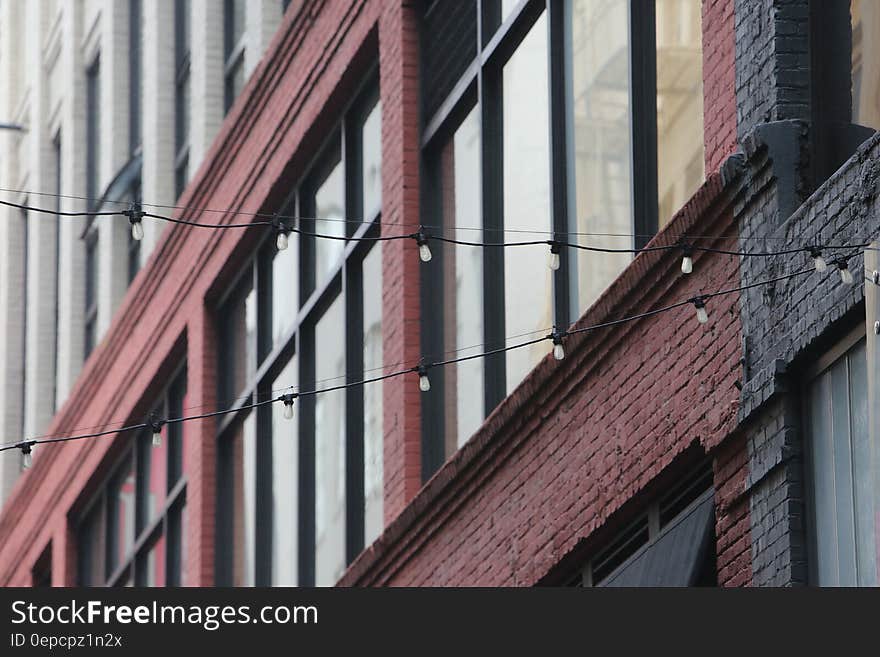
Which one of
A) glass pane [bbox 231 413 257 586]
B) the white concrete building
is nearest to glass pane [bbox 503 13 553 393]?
glass pane [bbox 231 413 257 586]

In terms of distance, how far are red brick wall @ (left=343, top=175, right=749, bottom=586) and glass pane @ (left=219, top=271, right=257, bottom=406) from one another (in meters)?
5.82

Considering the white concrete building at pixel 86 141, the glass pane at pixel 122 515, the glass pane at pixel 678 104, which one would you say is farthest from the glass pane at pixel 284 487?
the glass pane at pixel 678 104

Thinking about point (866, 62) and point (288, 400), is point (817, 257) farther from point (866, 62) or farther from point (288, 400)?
point (288, 400)

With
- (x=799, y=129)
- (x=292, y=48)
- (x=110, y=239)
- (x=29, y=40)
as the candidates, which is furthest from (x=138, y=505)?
(x=799, y=129)

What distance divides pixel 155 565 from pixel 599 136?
12665 millimetres

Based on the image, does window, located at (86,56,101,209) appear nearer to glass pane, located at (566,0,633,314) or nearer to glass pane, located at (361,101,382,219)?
glass pane, located at (361,101,382,219)

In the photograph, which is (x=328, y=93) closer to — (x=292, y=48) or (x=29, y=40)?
(x=292, y=48)

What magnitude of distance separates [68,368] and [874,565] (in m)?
21.0

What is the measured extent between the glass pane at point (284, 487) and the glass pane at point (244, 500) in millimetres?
436

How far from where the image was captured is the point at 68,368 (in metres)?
30.4

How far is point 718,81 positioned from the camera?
1242cm

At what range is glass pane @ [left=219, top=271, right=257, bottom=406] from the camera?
2250 centimetres

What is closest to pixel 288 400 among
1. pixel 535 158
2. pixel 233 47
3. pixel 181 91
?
pixel 535 158

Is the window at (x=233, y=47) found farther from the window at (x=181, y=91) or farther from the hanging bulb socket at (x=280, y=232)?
the hanging bulb socket at (x=280, y=232)
